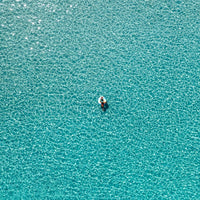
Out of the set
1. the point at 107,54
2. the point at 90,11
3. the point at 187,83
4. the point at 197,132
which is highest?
the point at 90,11

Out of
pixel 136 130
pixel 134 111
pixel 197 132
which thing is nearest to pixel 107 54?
pixel 134 111

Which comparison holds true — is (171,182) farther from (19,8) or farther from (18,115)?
(19,8)

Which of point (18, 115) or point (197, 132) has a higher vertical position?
point (18, 115)

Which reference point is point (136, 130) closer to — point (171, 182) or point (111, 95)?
point (111, 95)

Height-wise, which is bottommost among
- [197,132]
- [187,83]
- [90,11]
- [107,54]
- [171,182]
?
[171,182]

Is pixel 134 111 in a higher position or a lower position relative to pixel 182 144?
higher

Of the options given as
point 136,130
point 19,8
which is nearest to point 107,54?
point 136,130
